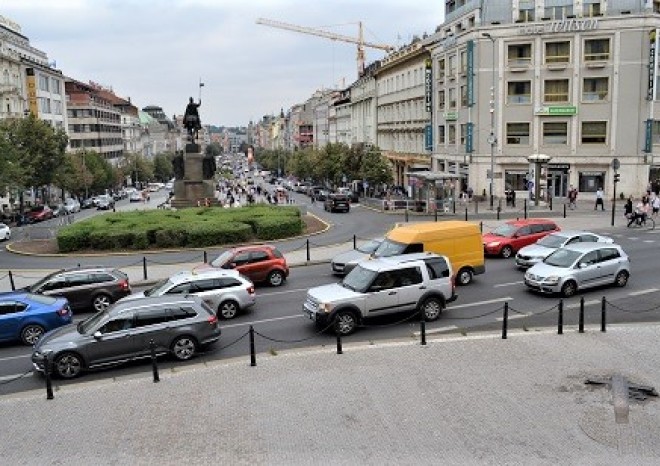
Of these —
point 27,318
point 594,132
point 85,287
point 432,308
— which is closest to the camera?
point 27,318

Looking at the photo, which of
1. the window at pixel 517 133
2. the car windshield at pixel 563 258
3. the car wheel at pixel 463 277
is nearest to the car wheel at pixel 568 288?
the car windshield at pixel 563 258

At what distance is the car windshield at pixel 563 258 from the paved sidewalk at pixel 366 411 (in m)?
5.03

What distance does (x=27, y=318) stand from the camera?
1728cm

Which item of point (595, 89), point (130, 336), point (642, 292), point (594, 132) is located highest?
point (595, 89)

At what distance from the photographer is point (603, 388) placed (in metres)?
12.7

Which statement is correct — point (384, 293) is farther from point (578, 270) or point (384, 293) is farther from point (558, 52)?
point (558, 52)

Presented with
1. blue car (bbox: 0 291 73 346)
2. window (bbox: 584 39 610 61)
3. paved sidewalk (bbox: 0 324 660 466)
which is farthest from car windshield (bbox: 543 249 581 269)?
window (bbox: 584 39 610 61)

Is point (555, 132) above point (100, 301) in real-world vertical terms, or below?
above

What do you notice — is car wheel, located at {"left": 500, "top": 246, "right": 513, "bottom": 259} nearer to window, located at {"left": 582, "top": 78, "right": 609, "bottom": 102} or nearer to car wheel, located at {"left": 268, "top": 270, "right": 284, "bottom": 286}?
car wheel, located at {"left": 268, "top": 270, "right": 284, "bottom": 286}

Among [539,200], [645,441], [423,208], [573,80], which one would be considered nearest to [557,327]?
[645,441]

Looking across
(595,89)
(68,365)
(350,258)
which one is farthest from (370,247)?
(595,89)

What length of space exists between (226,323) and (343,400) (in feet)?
22.9

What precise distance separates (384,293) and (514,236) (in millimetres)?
11814

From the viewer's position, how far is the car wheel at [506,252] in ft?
89.2
